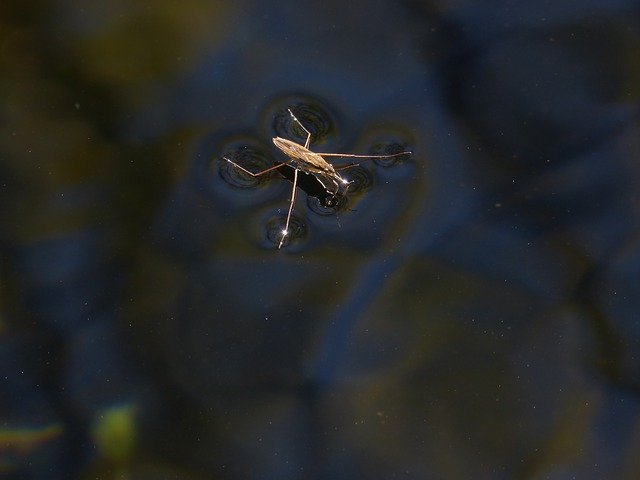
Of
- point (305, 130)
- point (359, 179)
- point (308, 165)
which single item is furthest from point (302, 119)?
point (359, 179)

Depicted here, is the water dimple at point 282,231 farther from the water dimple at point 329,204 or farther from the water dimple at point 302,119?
the water dimple at point 302,119

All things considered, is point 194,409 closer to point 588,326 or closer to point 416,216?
point 416,216

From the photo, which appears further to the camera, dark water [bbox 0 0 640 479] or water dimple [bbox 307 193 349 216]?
water dimple [bbox 307 193 349 216]

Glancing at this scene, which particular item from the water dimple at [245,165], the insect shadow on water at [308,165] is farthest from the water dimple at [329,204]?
the water dimple at [245,165]

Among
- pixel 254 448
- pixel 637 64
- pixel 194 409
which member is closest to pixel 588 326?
pixel 637 64

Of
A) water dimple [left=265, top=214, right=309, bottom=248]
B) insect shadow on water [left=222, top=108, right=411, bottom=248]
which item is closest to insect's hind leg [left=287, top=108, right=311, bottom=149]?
insect shadow on water [left=222, top=108, right=411, bottom=248]

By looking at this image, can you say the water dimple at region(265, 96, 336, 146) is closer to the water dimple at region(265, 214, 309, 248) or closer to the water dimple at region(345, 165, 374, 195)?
the water dimple at region(345, 165, 374, 195)
